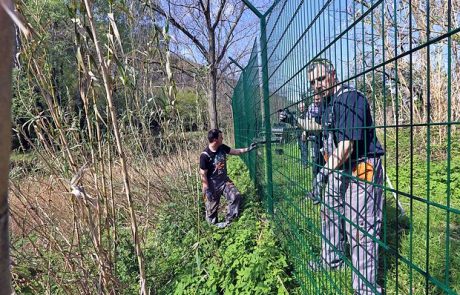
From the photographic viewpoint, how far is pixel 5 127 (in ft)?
0.81

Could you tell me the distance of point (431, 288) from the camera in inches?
98.7

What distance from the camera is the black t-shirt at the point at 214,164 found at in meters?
5.25

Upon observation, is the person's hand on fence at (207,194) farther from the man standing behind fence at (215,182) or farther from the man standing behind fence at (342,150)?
the man standing behind fence at (342,150)

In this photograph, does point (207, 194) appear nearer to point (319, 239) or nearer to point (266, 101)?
point (266, 101)

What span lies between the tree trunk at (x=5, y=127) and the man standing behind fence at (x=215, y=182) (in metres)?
4.75

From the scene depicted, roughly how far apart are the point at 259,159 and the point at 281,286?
2.36m

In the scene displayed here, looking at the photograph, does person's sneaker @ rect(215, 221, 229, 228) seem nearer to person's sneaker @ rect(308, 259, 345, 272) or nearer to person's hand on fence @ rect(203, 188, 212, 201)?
person's hand on fence @ rect(203, 188, 212, 201)

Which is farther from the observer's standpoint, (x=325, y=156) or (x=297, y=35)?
(x=297, y=35)

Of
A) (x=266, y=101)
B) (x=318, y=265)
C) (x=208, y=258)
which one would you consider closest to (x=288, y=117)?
(x=318, y=265)

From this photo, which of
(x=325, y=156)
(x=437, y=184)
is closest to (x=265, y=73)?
(x=325, y=156)

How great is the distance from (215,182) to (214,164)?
10.3 inches

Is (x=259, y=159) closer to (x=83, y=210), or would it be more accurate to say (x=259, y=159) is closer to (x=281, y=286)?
(x=281, y=286)

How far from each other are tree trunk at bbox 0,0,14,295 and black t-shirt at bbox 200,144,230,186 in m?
4.95

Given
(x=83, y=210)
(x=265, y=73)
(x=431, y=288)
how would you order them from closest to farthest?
(x=83, y=210) < (x=431, y=288) < (x=265, y=73)
